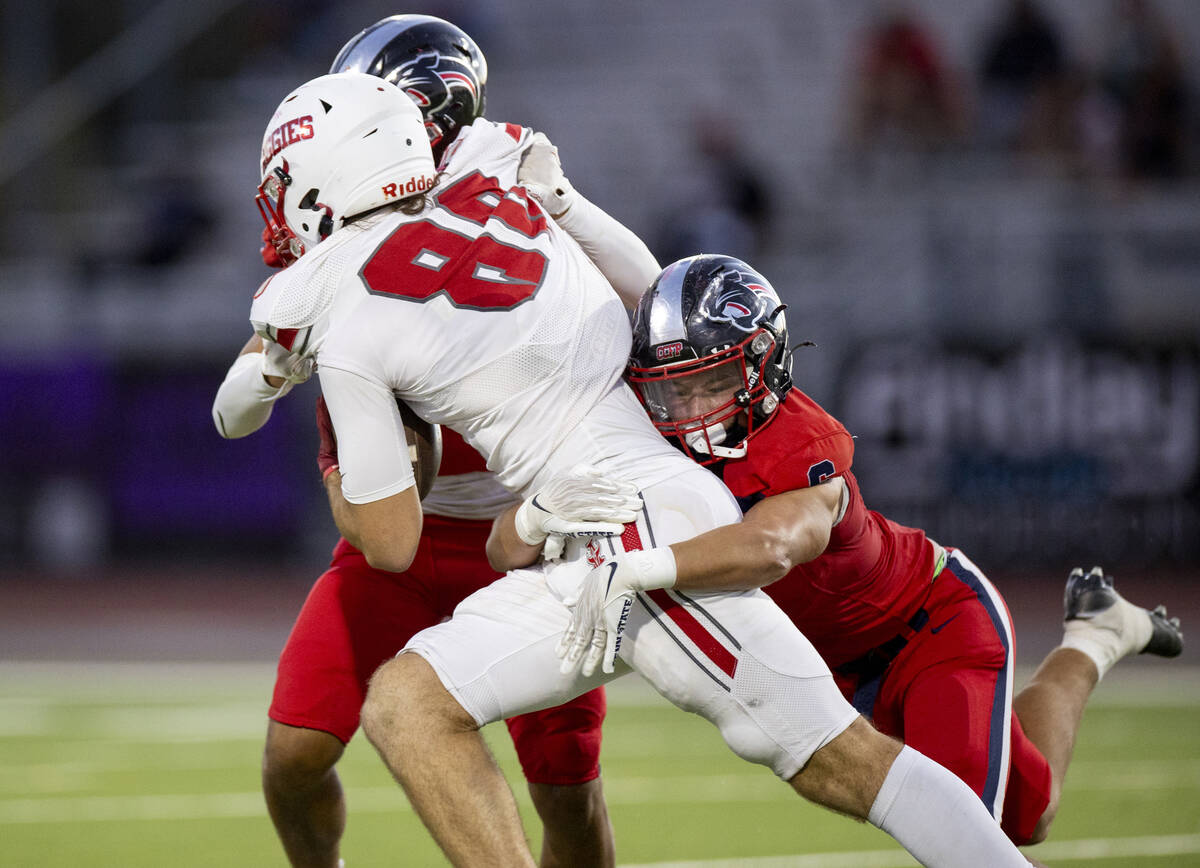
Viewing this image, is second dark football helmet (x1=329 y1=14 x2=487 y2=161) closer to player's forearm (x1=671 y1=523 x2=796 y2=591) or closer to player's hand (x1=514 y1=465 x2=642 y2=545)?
player's hand (x1=514 y1=465 x2=642 y2=545)

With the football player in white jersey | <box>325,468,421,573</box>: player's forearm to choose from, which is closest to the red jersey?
the football player in white jersey

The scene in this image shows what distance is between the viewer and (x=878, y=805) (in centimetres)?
284

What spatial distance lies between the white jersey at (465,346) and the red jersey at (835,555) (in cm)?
19

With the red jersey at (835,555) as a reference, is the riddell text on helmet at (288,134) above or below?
above

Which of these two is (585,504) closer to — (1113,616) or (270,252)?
(270,252)

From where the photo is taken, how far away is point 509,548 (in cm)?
307

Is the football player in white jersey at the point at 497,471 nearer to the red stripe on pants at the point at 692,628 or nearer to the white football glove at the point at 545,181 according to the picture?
Answer: the red stripe on pants at the point at 692,628

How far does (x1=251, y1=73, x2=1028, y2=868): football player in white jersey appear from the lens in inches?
112

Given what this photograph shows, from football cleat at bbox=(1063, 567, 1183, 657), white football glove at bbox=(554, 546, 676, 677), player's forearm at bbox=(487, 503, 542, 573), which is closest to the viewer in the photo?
white football glove at bbox=(554, 546, 676, 677)

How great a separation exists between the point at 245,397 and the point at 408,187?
28.7 inches

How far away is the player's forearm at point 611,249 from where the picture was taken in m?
3.50

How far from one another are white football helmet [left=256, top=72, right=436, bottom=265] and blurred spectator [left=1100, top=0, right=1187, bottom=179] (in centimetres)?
895

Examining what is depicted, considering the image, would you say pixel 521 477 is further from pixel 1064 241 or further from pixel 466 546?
pixel 1064 241

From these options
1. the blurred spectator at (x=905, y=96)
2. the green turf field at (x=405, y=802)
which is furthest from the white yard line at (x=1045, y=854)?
the blurred spectator at (x=905, y=96)
